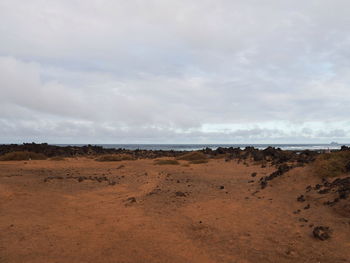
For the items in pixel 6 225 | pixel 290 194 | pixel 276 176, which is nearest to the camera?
pixel 6 225

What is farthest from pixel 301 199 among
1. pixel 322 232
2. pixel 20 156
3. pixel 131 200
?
pixel 20 156

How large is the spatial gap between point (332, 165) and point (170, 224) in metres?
6.43

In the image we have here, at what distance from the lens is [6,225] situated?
6977mm

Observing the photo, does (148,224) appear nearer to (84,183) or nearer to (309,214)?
(309,214)

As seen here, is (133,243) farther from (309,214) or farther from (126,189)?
(126,189)

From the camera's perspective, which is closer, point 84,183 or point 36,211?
point 36,211

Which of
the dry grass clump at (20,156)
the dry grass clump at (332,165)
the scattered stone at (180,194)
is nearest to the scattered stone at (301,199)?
the dry grass clump at (332,165)

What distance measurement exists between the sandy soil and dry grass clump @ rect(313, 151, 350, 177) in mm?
369

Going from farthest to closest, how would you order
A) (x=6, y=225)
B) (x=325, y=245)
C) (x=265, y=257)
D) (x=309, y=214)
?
(x=309, y=214) → (x=6, y=225) → (x=325, y=245) → (x=265, y=257)

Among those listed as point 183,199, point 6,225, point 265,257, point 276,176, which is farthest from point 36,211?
point 276,176

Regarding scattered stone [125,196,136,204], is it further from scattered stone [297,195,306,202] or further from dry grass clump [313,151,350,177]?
dry grass clump [313,151,350,177]

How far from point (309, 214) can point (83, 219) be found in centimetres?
572

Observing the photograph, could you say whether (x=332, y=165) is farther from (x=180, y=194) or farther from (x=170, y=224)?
(x=170, y=224)

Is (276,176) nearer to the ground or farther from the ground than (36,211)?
farther from the ground
